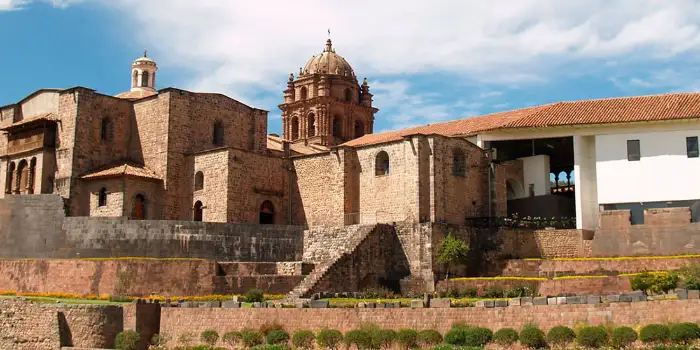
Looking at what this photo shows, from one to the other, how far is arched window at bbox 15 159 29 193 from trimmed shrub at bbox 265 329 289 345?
73.6 ft

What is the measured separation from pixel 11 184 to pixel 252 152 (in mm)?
13192

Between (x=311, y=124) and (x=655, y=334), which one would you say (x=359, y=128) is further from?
(x=655, y=334)

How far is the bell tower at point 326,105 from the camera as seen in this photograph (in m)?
59.6

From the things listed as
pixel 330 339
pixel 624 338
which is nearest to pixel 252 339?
pixel 330 339

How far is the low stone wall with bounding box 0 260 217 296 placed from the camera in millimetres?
31641

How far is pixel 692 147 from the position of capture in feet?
120

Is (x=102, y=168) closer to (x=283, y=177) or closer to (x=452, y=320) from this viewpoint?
(x=283, y=177)

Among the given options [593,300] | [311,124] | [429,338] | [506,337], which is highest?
[311,124]

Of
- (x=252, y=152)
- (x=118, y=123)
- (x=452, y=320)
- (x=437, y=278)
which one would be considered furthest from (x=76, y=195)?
(x=452, y=320)

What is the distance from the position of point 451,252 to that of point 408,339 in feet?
37.3

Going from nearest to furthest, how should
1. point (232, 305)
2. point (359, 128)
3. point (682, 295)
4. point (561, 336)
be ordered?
1. point (682, 295)
2. point (561, 336)
3. point (232, 305)
4. point (359, 128)

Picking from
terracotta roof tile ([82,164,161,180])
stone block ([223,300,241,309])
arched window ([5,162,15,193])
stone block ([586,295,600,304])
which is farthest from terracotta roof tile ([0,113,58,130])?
stone block ([586,295,600,304])

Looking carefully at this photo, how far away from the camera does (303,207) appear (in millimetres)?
42344

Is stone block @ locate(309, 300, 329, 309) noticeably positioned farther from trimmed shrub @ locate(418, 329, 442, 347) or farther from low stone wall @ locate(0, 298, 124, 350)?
low stone wall @ locate(0, 298, 124, 350)
